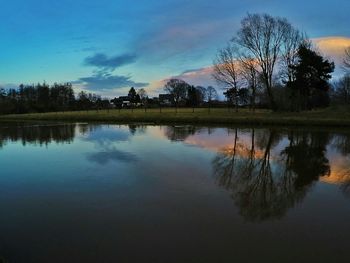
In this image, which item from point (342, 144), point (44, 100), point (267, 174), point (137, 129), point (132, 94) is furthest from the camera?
point (132, 94)

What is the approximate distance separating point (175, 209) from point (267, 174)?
482 centimetres

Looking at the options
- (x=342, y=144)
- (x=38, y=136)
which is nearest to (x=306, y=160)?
(x=342, y=144)

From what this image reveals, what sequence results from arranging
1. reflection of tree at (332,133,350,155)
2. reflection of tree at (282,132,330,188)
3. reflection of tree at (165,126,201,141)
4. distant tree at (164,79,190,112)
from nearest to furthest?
reflection of tree at (282,132,330,188), reflection of tree at (332,133,350,155), reflection of tree at (165,126,201,141), distant tree at (164,79,190,112)

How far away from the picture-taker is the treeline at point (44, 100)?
82562 mm

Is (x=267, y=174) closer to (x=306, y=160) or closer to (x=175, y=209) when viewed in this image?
(x=306, y=160)

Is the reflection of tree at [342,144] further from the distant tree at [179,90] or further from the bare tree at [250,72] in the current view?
the distant tree at [179,90]

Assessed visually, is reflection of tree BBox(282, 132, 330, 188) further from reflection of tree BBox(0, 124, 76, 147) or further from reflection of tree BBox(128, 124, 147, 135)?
reflection of tree BBox(0, 124, 76, 147)

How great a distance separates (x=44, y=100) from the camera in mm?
88812

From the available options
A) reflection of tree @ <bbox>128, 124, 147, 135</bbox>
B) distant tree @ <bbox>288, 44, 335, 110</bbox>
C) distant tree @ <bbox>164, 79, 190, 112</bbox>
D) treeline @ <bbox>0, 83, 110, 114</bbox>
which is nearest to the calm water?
reflection of tree @ <bbox>128, 124, 147, 135</bbox>

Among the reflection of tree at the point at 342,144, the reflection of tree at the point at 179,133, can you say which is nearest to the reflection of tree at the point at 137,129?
the reflection of tree at the point at 179,133

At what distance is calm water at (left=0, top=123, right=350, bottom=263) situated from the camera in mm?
6133

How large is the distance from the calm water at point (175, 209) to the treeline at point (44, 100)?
70.9m

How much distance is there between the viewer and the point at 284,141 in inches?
867

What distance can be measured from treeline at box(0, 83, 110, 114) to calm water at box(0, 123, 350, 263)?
7086cm
